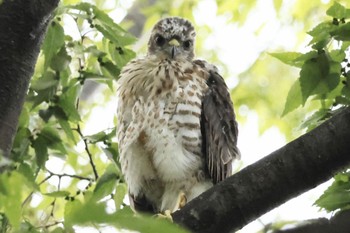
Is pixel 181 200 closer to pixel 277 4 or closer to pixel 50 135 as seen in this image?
pixel 50 135

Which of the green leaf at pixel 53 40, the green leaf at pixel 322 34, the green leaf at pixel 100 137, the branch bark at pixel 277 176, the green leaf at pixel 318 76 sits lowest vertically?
the branch bark at pixel 277 176

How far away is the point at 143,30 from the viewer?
7.79 metres

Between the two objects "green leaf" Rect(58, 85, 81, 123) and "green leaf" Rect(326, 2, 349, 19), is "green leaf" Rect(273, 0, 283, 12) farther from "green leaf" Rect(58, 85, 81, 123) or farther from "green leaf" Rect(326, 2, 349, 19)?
"green leaf" Rect(326, 2, 349, 19)

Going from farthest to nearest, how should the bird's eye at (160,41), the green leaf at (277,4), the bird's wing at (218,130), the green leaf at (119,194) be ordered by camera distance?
the green leaf at (277,4)
the bird's eye at (160,41)
the bird's wing at (218,130)
the green leaf at (119,194)

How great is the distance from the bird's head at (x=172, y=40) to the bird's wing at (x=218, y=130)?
461 mm

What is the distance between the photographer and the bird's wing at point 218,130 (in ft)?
15.0

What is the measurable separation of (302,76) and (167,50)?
80.3 inches

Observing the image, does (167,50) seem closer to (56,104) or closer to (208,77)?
(208,77)

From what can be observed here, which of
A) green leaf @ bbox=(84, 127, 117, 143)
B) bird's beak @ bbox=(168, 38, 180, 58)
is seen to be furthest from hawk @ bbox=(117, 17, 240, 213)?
bird's beak @ bbox=(168, 38, 180, 58)

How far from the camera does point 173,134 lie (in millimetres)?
4500

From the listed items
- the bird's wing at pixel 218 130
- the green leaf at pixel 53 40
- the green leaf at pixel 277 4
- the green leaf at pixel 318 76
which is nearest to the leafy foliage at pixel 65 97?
the green leaf at pixel 53 40

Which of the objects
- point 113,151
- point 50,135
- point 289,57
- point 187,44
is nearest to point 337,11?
point 289,57

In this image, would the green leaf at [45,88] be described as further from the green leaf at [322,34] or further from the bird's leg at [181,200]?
the green leaf at [322,34]

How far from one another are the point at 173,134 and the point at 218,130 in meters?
0.33
